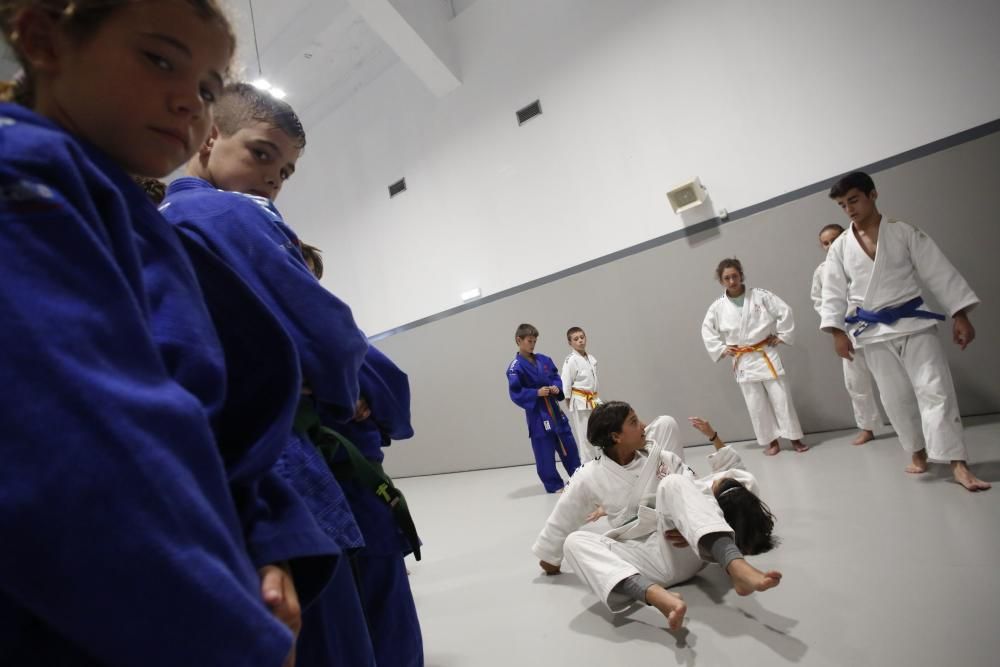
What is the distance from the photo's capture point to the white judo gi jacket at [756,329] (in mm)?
4117

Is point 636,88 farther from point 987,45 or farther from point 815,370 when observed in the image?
point 815,370

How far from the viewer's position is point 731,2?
478 centimetres

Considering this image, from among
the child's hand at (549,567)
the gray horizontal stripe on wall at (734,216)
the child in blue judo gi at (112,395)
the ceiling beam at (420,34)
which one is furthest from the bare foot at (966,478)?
the ceiling beam at (420,34)

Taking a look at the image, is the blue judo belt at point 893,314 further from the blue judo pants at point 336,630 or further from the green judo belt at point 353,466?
the blue judo pants at point 336,630

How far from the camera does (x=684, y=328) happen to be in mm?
5125

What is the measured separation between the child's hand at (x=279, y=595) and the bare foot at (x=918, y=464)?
11.3 feet

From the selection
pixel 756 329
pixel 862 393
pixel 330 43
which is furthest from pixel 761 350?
pixel 330 43

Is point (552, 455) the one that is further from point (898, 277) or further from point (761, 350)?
point (898, 277)

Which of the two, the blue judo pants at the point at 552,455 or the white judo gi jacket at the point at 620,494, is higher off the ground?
the white judo gi jacket at the point at 620,494

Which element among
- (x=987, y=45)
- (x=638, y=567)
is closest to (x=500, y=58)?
(x=987, y=45)

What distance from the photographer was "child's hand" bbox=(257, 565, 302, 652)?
474 millimetres

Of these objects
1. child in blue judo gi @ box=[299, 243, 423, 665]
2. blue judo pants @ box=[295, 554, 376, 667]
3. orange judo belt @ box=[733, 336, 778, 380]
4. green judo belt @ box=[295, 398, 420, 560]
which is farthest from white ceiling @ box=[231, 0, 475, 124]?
blue judo pants @ box=[295, 554, 376, 667]

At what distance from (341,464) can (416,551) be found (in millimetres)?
276

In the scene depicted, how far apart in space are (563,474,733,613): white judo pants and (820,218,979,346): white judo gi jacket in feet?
5.31
